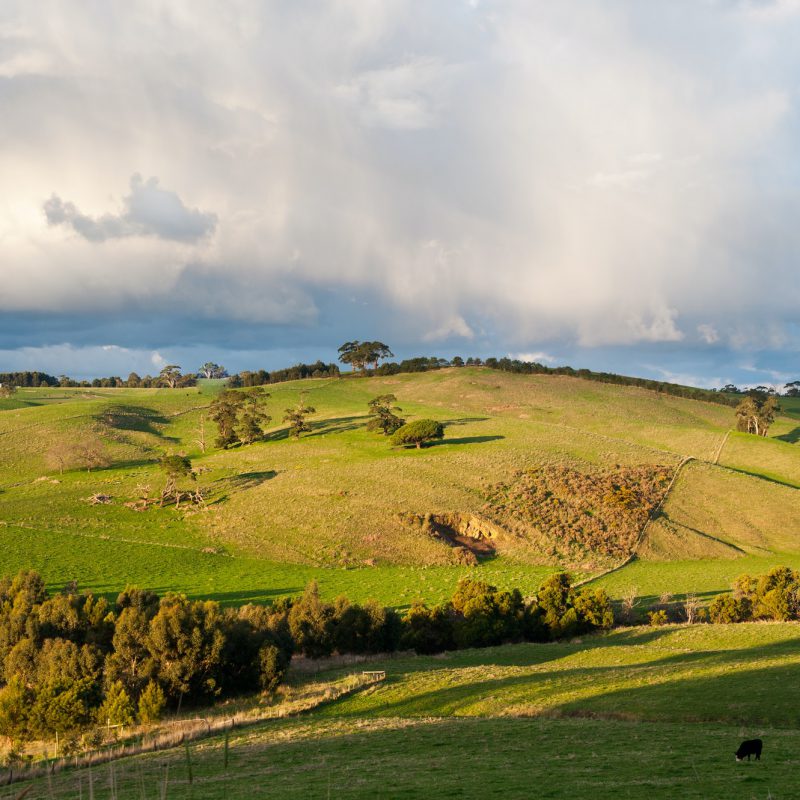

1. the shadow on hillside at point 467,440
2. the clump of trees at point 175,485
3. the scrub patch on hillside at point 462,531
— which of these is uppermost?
the shadow on hillside at point 467,440

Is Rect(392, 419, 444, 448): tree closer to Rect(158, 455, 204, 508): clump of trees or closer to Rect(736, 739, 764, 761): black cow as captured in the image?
Rect(158, 455, 204, 508): clump of trees

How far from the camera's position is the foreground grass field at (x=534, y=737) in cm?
1739

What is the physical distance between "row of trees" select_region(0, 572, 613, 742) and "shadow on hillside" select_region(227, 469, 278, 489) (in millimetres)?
34523

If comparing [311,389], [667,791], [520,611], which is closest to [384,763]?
[667,791]

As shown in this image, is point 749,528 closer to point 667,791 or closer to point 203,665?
point 203,665

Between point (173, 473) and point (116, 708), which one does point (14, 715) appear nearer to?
point (116, 708)

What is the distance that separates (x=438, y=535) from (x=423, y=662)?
105 feet

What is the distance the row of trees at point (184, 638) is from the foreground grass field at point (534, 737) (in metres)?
4.61

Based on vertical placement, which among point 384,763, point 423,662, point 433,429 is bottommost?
point 423,662

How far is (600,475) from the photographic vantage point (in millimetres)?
93750

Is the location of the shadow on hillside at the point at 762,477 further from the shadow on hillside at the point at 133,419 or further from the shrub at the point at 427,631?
the shadow on hillside at the point at 133,419

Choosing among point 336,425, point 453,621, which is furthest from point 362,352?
point 453,621

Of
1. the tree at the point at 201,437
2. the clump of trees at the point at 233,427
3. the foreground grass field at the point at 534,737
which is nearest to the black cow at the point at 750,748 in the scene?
the foreground grass field at the point at 534,737

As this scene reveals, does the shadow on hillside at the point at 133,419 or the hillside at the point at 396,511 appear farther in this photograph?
the shadow on hillside at the point at 133,419
